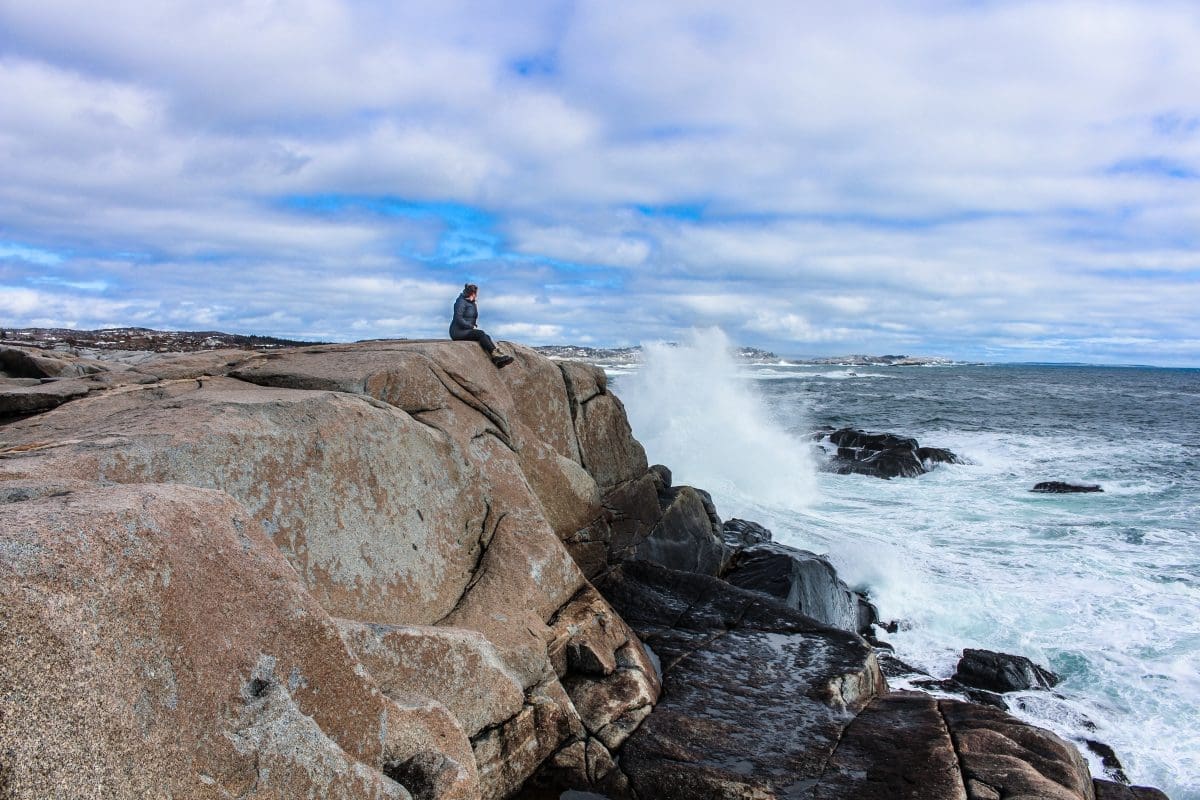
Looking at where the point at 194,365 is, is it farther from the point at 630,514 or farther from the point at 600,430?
the point at 630,514

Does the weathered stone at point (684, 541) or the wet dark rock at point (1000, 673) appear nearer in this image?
the wet dark rock at point (1000, 673)

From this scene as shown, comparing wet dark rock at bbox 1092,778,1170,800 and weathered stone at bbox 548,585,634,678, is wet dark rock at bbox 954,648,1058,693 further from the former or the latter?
weathered stone at bbox 548,585,634,678

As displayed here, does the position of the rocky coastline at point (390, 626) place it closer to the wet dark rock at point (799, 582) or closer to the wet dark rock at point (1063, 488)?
the wet dark rock at point (799, 582)

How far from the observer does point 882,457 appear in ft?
90.4

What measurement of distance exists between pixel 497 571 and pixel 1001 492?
2161 cm

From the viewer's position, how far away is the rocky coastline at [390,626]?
3.32 metres

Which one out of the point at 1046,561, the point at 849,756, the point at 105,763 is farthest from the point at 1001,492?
the point at 105,763

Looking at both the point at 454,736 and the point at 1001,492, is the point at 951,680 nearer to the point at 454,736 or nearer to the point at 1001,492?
the point at 454,736

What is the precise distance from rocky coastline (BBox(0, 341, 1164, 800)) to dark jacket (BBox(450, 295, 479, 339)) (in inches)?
30.3

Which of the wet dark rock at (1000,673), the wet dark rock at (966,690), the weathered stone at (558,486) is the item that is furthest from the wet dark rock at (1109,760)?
the weathered stone at (558,486)

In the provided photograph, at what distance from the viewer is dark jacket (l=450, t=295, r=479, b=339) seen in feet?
37.2

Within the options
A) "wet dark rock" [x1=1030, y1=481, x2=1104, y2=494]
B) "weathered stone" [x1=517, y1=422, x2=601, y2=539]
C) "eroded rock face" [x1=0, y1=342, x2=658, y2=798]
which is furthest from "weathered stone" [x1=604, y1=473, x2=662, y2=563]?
"wet dark rock" [x1=1030, y1=481, x2=1104, y2=494]

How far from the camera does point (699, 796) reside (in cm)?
603

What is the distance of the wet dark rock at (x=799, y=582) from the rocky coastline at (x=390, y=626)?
6 cm
